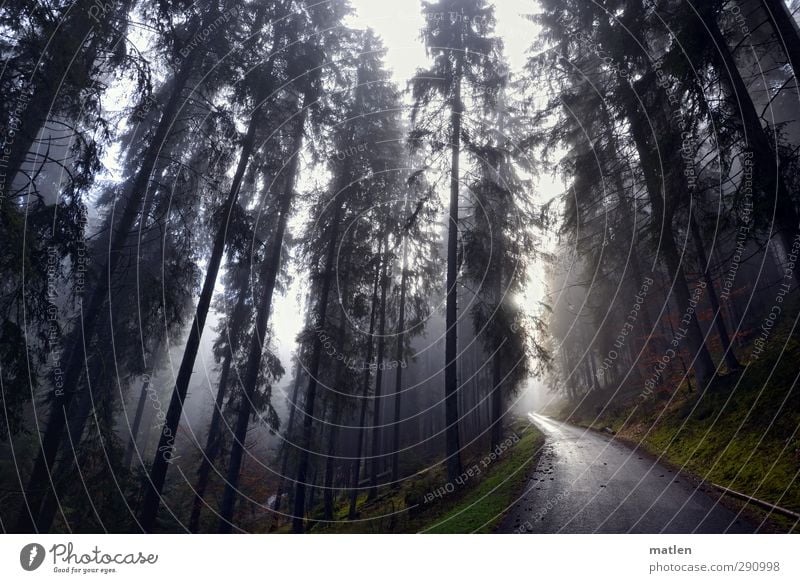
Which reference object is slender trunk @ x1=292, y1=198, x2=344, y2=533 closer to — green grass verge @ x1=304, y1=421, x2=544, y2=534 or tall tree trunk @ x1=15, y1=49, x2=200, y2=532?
green grass verge @ x1=304, y1=421, x2=544, y2=534

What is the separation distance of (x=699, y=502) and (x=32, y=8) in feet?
36.8

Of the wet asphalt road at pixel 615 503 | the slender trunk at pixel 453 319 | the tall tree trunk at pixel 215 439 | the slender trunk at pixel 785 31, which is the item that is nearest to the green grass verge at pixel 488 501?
the wet asphalt road at pixel 615 503

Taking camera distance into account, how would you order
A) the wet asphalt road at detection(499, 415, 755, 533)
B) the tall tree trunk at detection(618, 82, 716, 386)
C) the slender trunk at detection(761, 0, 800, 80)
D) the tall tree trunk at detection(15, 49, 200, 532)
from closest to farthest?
the wet asphalt road at detection(499, 415, 755, 533)
the slender trunk at detection(761, 0, 800, 80)
the tall tree trunk at detection(15, 49, 200, 532)
the tall tree trunk at detection(618, 82, 716, 386)

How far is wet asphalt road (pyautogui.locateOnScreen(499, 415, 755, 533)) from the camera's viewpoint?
4504mm

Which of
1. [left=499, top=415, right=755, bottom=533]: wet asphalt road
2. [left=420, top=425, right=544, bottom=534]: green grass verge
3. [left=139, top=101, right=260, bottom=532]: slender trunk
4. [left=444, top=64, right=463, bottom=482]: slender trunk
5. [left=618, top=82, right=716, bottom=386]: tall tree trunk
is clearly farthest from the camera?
[left=444, top=64, right=463, bottom=482]: slender trunk

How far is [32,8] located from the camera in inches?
163

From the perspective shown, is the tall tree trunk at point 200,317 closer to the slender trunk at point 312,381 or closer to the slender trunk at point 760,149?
the slender trunk at point 312,381

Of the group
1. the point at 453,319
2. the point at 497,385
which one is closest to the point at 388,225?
the point at 453,319

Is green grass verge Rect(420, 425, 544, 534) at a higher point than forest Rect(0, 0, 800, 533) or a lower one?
lower

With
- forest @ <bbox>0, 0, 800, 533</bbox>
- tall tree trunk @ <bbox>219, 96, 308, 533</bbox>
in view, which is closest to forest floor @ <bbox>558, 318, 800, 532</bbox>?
forest @ <bbox>0, 0, 800, 533</bbox>

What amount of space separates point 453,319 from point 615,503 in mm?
5504

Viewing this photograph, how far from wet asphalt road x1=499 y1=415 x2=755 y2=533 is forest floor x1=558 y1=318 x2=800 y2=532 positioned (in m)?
0.42

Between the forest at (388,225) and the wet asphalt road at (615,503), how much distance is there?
2.5 inches
